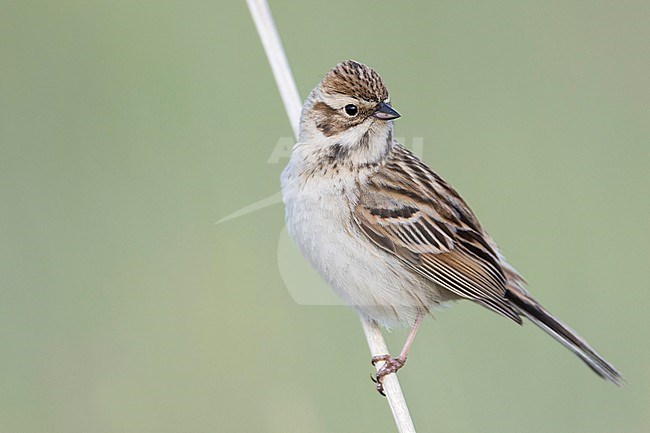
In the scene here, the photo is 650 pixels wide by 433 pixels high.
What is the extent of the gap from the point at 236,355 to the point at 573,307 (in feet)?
5.50

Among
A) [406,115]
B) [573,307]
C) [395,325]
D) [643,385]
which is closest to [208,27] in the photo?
[406,115]

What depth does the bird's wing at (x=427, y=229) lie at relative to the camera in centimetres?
410

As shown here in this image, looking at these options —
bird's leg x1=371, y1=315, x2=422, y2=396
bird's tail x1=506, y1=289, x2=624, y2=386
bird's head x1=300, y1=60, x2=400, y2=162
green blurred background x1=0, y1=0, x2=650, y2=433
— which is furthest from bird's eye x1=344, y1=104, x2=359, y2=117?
bird's tail x1=506, y1=289, x2=624, y2=386

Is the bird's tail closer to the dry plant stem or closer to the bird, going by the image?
the bird

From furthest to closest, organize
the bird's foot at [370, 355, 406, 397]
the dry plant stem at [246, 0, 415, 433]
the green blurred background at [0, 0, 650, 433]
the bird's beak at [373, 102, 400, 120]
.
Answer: the green blurred background at [0, 0, 650, 433] → the dry plant stem at [246, 0, 415, 433] → the bird's foot at [370, 355, 406, 397] → the bird's beak at [373, 102, 400, 120]

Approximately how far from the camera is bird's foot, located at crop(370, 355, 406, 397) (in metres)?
3.89

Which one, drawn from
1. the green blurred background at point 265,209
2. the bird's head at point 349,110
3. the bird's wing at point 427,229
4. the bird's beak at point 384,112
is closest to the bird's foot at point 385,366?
the green blurred background at point 265,209

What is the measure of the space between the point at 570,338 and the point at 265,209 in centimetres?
181

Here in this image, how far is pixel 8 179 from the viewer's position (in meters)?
5.03

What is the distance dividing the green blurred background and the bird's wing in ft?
1.40

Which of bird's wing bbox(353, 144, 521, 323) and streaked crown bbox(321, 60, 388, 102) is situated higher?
streaked crown bbox(321, 60, 388, 102)

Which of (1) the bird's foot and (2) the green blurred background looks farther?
(2) the green blurred background

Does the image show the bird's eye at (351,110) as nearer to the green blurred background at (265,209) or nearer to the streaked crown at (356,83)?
the streaked crown at (356,83)

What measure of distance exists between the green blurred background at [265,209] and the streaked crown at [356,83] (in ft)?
3.32
